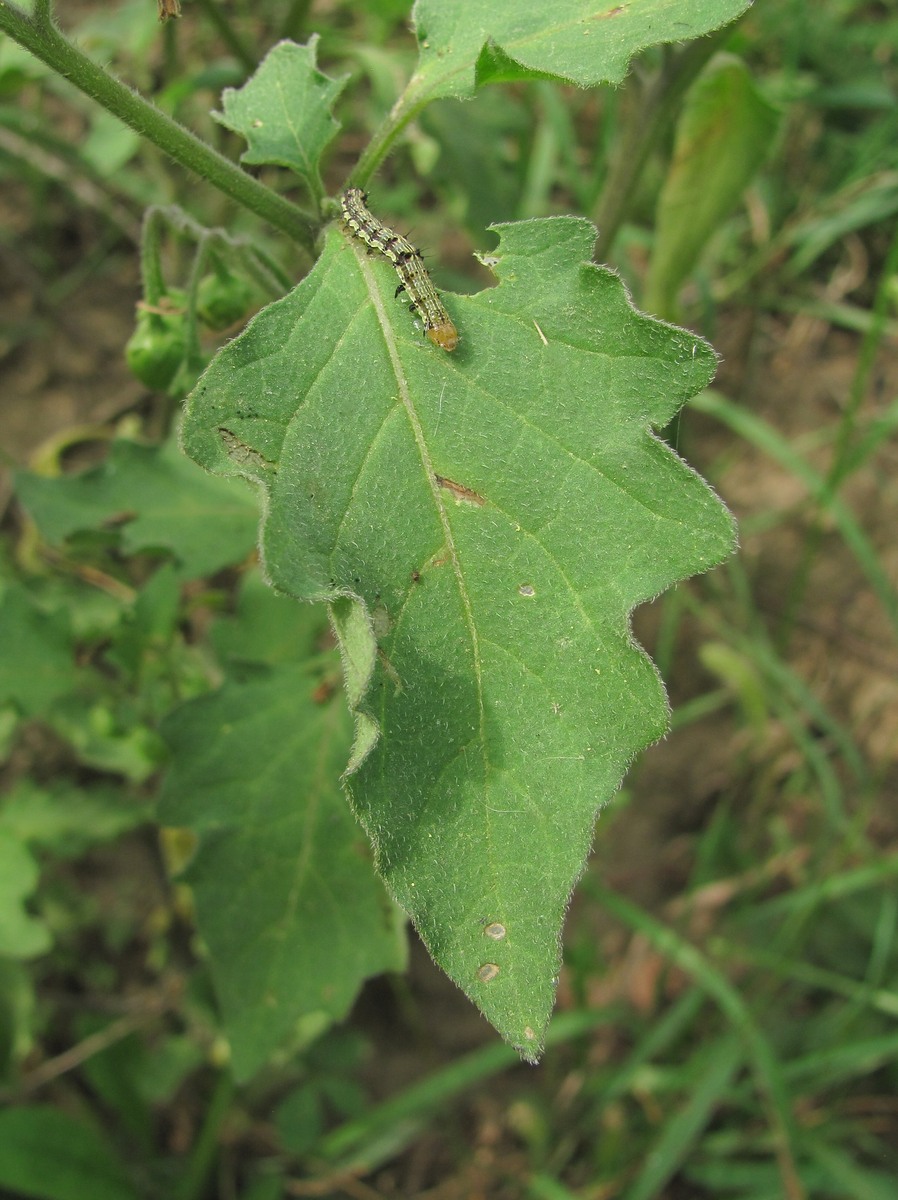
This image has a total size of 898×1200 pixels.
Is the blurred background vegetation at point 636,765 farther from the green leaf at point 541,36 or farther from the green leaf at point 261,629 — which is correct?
the green leaf at point 541,36

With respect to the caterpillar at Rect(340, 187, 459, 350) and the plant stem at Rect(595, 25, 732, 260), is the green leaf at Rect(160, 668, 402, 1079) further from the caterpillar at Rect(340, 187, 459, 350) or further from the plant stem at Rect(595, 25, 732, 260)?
the plant stem at Rect(595, 25, 732, 260)

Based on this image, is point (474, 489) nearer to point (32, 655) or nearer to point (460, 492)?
point (460, 492)

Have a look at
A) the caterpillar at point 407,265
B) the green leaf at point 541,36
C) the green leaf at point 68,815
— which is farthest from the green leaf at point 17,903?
the green leaf at point 541,36

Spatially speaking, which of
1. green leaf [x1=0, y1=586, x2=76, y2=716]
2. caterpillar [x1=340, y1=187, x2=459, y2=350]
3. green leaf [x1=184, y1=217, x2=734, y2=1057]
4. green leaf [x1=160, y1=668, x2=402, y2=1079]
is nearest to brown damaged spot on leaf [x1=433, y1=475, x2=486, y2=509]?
green leaf [x1=184, y1=217, x2=734, y2=1057]

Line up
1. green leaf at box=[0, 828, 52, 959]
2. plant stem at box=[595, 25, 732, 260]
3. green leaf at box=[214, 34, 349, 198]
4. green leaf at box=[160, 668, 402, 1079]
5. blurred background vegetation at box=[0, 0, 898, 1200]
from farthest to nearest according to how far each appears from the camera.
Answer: blurred background vegetation at box=[0, 0, 898, 1200], green leaf at box=[0, 828, 52, 959], plant stem at box=[595, 25, 732, 260], green leaf at box=[160, 668, 402, 1079], green leaf at box=[214, 34, 349, 198]

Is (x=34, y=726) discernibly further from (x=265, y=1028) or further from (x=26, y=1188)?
(x=265, y=1028)
